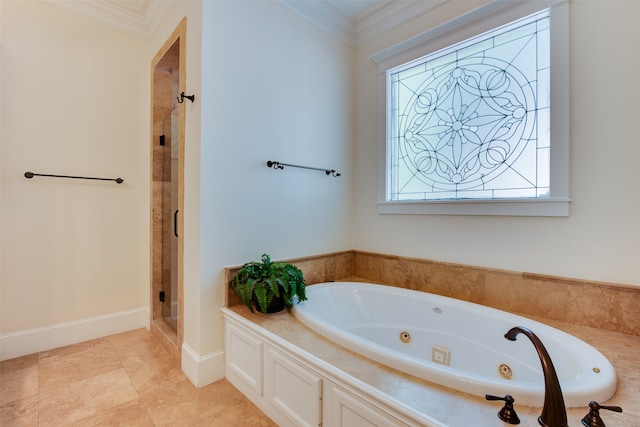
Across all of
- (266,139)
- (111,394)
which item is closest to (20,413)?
(111,394)

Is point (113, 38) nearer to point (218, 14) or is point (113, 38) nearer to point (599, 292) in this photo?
point (218, 14)

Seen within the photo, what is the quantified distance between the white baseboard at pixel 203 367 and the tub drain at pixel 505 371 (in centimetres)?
156

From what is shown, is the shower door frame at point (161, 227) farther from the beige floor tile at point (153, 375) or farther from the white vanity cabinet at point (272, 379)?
the white vanity cabinet at point (272, 379)

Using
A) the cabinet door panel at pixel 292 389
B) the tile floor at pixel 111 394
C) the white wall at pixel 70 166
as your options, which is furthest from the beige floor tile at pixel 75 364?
the cabinet door panel at pixel 292 389

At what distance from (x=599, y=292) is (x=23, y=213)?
3606 millimetres

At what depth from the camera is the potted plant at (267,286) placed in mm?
1615

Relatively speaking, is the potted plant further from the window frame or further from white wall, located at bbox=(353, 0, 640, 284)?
white wall, located at bbox=(353, 0, 640, 284)

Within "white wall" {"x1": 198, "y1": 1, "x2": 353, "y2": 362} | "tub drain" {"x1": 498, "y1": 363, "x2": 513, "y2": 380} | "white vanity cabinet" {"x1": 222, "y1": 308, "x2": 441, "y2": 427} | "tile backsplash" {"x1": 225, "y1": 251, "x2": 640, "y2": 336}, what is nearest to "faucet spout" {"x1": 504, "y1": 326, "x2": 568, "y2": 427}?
"white vanity cabinet" {"x1": 222, "y1": 308, "x2": 441, "y2": 427}

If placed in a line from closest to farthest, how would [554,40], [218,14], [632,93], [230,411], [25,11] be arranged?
[632,93], [230,411], [554,40], [218,14], [25,11]

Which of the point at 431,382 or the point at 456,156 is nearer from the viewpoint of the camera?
the point at 431,382

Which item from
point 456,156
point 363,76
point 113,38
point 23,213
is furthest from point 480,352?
point 113,38

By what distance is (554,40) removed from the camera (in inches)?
62.9

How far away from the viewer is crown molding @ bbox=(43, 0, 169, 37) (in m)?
2.15

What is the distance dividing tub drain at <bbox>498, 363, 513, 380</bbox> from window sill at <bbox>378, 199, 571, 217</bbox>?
2.79ft
